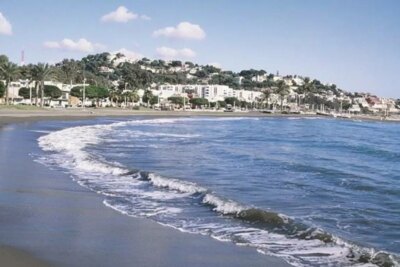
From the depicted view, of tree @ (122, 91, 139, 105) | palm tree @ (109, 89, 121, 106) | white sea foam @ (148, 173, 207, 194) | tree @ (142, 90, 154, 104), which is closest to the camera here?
white sea foam @ (148, 173, 207, 194)

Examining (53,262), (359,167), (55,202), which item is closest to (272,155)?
(359,167)

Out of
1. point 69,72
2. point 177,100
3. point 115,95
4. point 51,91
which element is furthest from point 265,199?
point 69,72

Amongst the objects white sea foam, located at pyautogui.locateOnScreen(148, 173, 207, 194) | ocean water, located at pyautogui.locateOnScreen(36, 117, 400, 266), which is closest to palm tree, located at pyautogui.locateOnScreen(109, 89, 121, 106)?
ocean water, located at pyautogui.locateOnScreen(36, 117, 400, 266)

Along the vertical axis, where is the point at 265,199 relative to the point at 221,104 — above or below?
below

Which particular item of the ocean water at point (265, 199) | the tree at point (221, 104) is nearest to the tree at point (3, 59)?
the ocean water at point (265, 199)

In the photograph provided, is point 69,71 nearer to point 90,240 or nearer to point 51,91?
point 51,91

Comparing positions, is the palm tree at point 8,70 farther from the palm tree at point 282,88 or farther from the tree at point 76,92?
the palm tree at point 282,88

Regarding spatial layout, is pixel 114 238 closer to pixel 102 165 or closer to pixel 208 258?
pixel 208 258

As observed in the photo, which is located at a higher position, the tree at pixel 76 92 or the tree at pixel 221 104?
the tree at pixel 76 92

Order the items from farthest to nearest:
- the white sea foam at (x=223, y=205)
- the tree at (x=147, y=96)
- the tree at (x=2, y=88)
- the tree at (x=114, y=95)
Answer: the tree at (x=147, y=96)
the tree at (x=114, y=95)
the tree at (x=2, y=88)
the white sea foam at (x=223, y=205)

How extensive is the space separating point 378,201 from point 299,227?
4.79 m

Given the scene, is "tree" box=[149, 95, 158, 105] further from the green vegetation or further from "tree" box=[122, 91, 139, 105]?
"tree" box=[122, 91, 139, 105]

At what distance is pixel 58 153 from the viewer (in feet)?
77.2

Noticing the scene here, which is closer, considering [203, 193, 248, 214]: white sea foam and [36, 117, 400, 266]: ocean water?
[36, 117, 400, 266]: ocean water
